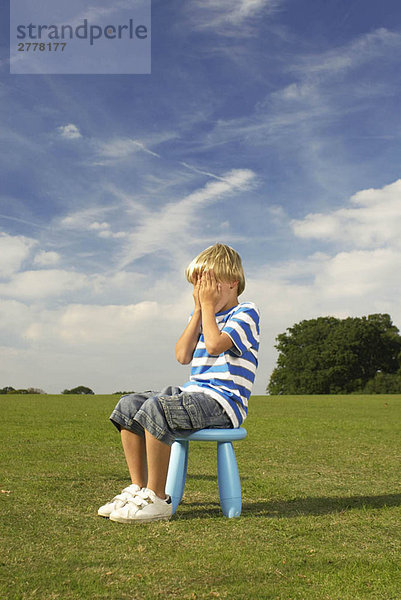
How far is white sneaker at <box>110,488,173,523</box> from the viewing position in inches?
166

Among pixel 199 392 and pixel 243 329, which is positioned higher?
pixel 243 329

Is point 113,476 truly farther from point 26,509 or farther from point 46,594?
point 46,594

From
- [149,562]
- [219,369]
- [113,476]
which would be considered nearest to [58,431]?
[113,476]

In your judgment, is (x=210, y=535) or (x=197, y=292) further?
(x=197, y=292)

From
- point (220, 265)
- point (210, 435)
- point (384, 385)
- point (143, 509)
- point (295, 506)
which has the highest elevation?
point (220, 265)

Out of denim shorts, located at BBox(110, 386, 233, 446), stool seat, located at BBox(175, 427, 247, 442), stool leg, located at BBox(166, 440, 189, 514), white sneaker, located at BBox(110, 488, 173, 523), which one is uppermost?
denim shorts, located at BBox(110, 386, 233, 446)

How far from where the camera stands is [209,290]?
15.2ft

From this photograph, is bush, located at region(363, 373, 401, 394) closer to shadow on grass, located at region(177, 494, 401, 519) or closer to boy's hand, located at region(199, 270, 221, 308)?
shadow on grass, located at region(177, 494, 401, 519)

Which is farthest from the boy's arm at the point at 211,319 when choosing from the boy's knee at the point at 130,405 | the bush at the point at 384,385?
the bush at the point at 384,385

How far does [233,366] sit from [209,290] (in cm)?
61

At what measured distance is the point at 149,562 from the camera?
11.1ft

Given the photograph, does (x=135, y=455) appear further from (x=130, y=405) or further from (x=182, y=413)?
(x=182, y=413)

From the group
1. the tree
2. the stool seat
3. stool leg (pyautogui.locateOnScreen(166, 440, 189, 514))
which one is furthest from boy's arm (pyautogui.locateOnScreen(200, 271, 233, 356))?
the tree

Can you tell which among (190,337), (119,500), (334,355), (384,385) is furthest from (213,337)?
(334,355)
